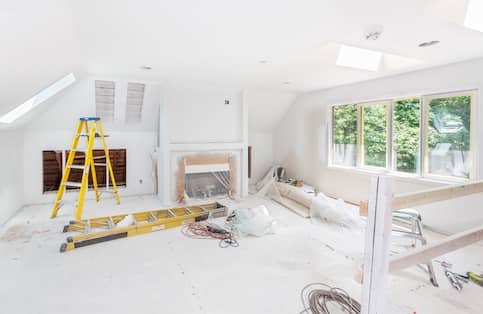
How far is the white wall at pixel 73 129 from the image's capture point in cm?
448

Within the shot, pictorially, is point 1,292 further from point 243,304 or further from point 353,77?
point 353,77

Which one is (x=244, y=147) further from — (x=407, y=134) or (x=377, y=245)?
(x=377, y=245)

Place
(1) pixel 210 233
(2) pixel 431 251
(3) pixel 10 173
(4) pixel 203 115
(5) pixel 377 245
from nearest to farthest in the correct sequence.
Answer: (5) pixel 377 245, (2) pixel 431 251, (1) pixel 210 233, (3) pixel 10 173, (4) pixel 203 115

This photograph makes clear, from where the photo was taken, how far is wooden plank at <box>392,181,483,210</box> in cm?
130

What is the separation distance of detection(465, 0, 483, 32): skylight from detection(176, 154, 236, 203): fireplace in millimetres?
4049

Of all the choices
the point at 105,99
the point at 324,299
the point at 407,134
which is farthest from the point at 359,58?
the point at 105,99

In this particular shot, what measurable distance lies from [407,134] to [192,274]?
3801 mm

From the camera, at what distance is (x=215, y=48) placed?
283 centimetres

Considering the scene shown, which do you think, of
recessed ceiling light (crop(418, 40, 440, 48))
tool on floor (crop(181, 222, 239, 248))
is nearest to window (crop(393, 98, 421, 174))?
recessed ceiling light (crop(418, 40, 440, 48))

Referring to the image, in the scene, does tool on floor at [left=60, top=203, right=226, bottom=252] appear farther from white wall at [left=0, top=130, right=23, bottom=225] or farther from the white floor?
white wall at [left=0, top=130, right=23, bottom=225]

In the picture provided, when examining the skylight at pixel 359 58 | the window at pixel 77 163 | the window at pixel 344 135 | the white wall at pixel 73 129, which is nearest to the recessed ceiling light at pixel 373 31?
the skylight at pixel 359 58

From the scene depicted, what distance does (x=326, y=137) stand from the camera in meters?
5.42

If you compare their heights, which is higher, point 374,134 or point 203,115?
point 203,115

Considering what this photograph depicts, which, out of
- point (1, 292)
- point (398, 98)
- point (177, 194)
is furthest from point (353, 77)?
point (1, 292)
